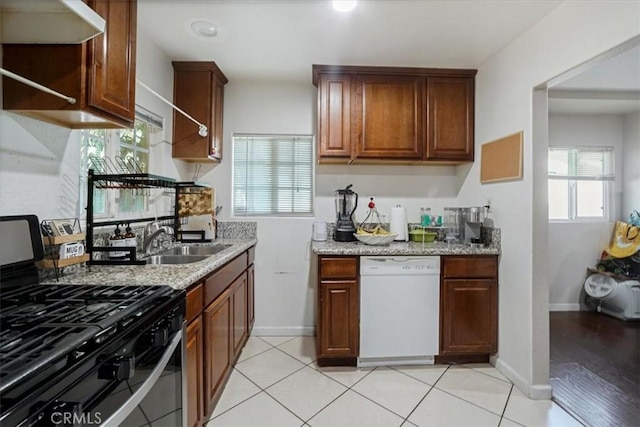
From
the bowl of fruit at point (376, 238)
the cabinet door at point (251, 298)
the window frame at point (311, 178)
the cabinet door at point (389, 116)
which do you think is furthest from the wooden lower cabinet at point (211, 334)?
the cabinet door at point (389, 116)

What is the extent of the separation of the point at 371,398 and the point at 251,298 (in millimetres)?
1323

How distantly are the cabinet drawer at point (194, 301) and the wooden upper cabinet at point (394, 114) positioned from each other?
1603 millimetres

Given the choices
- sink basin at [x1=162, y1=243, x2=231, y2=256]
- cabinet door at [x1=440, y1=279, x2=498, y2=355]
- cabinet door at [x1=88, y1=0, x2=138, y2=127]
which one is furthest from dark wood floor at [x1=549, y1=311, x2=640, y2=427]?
cabinet door at [x1=88, y1=0, x2=138, y2=127]

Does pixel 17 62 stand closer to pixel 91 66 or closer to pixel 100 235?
pixel 91 66

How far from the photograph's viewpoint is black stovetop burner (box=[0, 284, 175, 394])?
671mm

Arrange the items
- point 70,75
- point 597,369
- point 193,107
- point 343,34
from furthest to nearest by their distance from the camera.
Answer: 1. point 193,107
2. point 597,369
3. point 343,34
4. point 70,75

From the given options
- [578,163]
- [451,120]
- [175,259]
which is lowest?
[175,259]

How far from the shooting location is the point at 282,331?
9.84 ft

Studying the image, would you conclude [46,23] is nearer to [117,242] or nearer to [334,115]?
[117,242]

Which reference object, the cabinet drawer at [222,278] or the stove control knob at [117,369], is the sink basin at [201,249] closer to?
the cabinet drawer at [222,278]

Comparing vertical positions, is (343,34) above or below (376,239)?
→ above

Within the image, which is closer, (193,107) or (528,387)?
(528,387)

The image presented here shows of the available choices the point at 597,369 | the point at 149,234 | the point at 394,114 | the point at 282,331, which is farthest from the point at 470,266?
the point at 149,234

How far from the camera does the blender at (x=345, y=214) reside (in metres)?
2.78
